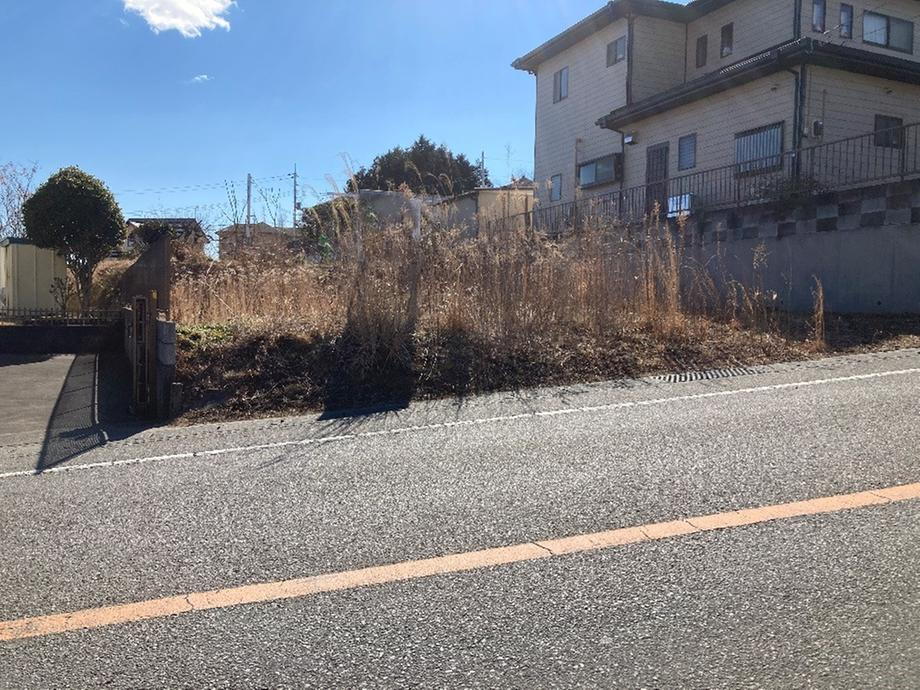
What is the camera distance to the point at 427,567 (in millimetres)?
3424

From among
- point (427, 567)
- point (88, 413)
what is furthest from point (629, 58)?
point (427, 567)

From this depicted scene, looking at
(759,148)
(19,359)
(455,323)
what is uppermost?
(759,148)

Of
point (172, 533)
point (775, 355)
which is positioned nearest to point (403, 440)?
point (172, 533)

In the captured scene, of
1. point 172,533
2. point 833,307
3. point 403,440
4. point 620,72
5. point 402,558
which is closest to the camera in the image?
point 402,558

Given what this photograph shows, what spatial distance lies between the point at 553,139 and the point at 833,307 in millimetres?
14427

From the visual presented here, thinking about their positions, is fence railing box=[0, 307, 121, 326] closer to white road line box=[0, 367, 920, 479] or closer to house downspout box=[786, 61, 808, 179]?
white road line box=[0, 367, 920, 479]

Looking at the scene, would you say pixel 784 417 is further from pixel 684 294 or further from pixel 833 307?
pixel 833 307

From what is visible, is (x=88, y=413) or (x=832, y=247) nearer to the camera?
→ (x=88, y=413)

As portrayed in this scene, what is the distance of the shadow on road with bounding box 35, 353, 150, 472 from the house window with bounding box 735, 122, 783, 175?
13.7 m

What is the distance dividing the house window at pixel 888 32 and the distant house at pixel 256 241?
16.2m

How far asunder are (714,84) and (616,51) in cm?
514

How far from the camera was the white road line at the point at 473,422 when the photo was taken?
5598mm

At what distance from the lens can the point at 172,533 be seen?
155 inches

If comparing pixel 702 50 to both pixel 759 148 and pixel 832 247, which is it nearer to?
pixel 759 148
